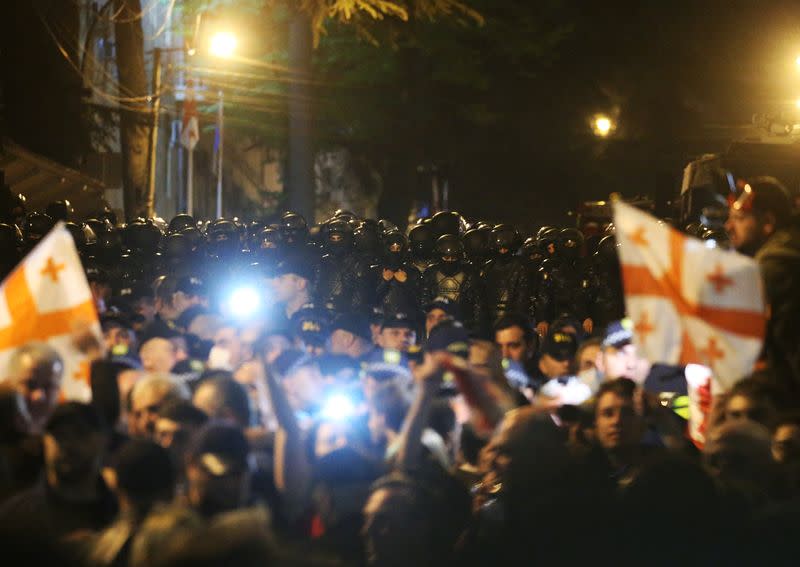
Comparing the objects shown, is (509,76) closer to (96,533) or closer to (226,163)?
(96,533)

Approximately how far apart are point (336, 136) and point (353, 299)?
18.0 meters

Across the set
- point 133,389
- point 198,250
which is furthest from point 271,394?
point 198,250

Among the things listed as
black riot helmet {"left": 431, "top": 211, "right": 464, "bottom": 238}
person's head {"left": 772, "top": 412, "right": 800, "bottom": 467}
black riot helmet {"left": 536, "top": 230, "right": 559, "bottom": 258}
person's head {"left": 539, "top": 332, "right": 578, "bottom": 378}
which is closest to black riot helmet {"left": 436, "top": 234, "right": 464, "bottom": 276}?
black riot helmet {"left": 431, "top": 211, "right": 464, "bottom": 238}

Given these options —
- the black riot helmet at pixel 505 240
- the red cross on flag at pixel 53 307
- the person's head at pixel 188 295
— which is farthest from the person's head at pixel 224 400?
the black riot helmet at pixel 505 240

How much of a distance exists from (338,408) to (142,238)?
8.02 meters

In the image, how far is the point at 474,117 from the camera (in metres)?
29.3

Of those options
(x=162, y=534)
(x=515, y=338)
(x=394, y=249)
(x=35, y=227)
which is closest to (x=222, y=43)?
(x=35, y=227)

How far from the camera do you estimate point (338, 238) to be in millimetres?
14250

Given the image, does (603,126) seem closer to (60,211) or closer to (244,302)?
(60,211)

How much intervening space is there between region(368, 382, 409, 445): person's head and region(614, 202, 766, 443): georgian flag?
3.91 ft

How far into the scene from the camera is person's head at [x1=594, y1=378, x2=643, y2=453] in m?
6.50

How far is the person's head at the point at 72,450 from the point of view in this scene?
5703mm

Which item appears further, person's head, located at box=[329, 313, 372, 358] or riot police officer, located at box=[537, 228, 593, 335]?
riot police officer, located at box=[537, 228, 593, 335]

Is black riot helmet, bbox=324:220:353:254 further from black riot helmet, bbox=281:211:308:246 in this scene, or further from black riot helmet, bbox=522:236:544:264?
black riot helmet, bbox=522:236:544:264
